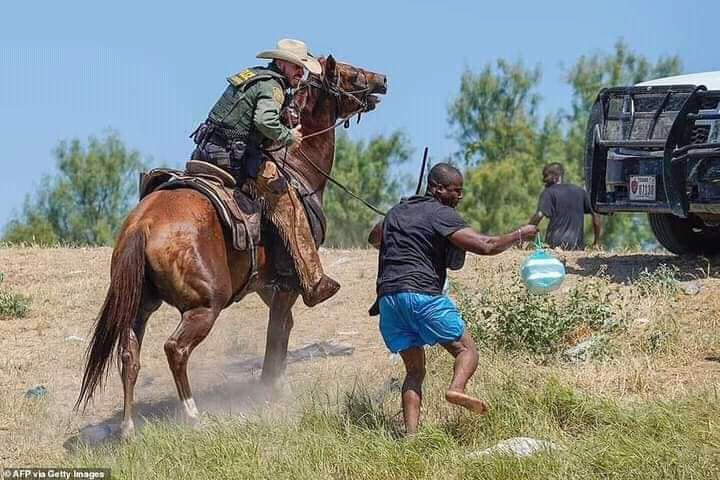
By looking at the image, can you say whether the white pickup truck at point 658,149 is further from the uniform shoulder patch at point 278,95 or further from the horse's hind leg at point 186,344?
the horse's hind leg at point 186,344

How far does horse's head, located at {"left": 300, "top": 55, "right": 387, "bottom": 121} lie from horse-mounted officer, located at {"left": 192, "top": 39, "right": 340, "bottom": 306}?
1.12 ft

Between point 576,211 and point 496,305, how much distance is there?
5.86 metres

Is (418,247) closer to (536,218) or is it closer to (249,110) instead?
(249,110)

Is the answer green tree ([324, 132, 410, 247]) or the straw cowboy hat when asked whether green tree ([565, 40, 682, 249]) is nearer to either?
green tree ([324, 132, 410, 247])

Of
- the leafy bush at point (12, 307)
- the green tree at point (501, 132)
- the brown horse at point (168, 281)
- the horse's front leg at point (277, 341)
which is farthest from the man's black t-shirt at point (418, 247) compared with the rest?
the green tree at point (501, 132)

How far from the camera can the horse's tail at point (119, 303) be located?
30.2ft

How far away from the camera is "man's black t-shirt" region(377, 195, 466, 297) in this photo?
8.41 meters

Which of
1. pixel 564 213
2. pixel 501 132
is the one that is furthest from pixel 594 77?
pixel 564 213

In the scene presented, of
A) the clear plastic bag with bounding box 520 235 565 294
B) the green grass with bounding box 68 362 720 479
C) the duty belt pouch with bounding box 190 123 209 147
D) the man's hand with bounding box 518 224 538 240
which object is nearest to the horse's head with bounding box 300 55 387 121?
the duty belt pouch with bounding box 190 123 209 147

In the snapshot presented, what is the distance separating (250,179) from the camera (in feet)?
33.5

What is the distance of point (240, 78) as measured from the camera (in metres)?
9.98

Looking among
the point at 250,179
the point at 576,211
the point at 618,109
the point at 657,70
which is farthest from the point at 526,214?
the point at 250,179

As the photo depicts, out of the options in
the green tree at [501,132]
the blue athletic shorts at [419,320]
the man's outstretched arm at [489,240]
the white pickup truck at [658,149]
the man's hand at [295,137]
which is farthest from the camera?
the green tree at [501,132]

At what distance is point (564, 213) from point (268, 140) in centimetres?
704
